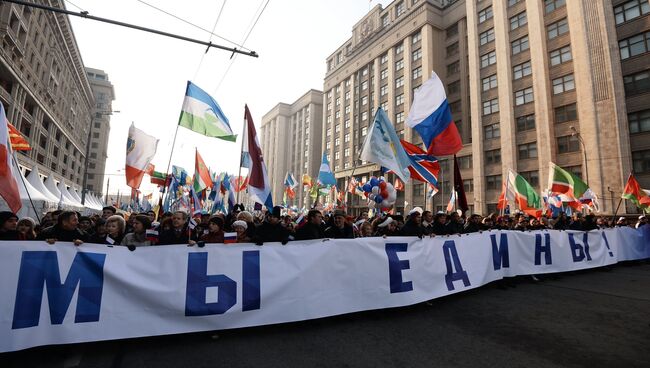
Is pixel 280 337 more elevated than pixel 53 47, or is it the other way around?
pixel 53 47

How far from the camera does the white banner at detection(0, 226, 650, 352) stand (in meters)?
3.80

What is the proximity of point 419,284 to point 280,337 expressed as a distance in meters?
2.69

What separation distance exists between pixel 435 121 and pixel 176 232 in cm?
659

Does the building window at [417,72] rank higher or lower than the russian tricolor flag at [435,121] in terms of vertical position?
higher

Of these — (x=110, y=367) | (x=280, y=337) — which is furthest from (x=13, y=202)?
(x=280, y=337)

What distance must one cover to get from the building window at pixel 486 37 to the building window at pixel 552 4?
627cm

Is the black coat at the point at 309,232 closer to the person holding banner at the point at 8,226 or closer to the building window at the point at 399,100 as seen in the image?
the person holding banner at the point at 8,226

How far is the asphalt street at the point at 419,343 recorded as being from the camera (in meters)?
3.73

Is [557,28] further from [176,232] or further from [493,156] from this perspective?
[176,232]

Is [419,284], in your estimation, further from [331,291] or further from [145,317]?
[145,317]

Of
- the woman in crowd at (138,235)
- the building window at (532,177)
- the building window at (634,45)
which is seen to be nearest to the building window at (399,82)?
the building window at (532,177)

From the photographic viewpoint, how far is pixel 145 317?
421 cm

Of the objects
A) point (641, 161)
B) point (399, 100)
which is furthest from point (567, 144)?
point (399, 100)

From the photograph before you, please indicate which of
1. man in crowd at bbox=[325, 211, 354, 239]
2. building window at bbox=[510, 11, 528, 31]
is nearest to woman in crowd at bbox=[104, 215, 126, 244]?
man in crowd at bbox=[325, 211, 354, 239]
